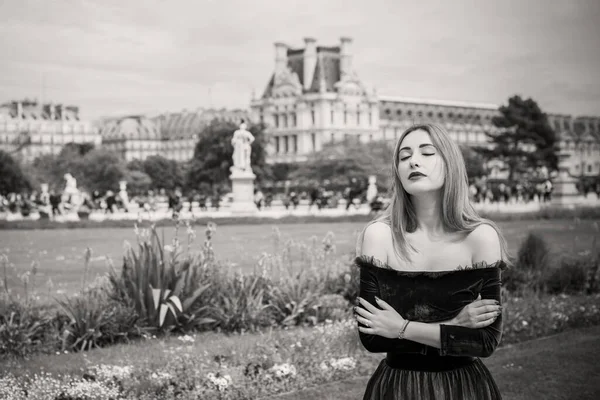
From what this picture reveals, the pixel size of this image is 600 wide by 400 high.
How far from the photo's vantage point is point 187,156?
367 feet

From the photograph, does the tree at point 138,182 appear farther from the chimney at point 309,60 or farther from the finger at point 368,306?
the finger at point 368,306

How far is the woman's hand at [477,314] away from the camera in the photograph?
2398mm

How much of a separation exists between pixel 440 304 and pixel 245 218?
21794 millimetres

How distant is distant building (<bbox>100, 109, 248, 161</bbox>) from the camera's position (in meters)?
113

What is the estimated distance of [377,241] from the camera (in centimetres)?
251

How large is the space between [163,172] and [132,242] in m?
57.3

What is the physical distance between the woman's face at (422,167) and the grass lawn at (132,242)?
4528 millimetres

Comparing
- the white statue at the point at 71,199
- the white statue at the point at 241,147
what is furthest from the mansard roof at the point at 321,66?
the white statue at the point at 71,199

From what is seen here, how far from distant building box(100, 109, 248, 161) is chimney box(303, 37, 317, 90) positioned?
835 inches

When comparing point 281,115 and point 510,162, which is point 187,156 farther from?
point 510,162

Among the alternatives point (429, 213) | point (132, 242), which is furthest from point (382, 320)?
point (132, 242)

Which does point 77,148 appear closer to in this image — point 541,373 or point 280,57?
point 280,57

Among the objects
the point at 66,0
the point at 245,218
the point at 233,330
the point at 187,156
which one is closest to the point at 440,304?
the point at 233,330

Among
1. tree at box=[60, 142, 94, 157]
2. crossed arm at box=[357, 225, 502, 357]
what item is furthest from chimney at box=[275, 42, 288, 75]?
crossed arm at box=[357, 225, 502, 357]
